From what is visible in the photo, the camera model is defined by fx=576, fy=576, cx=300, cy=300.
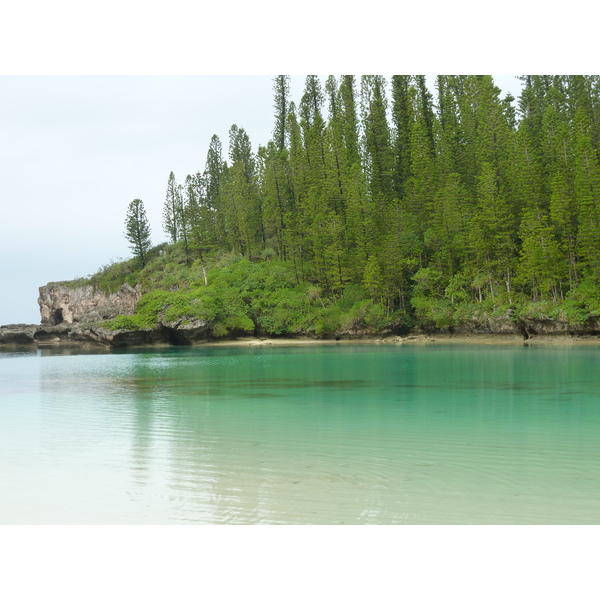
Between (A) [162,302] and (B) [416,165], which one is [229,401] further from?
(B) [416,165]

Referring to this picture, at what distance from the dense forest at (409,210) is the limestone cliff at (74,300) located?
2.93 metres

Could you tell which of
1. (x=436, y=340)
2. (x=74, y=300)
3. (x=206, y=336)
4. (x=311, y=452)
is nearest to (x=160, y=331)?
(x=206, y=336)

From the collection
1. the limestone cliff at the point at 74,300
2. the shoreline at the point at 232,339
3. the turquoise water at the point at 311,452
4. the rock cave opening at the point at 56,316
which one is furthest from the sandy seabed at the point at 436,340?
the rock cave opening at the point at 56,316

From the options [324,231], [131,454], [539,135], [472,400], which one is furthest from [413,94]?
[131,454]

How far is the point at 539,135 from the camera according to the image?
1852 inches

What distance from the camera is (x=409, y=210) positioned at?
166ft

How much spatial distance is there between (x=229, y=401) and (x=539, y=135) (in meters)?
41.9

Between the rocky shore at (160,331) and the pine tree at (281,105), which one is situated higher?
the pine tree at (281,105)

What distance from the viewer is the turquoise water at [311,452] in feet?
20.1

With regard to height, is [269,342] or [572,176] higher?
[572,176]

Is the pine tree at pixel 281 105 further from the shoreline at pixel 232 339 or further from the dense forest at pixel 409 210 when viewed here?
the shoreline at pixel 232 339

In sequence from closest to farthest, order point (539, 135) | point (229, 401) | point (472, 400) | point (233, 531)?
point (233, 531) < point (472, 400) < point (229, 401) < point (539, 135)

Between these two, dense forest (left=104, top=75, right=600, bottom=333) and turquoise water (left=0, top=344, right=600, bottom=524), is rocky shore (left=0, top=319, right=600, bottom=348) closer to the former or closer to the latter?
dense forest (left=104, top=75, right=600, bottom=333)

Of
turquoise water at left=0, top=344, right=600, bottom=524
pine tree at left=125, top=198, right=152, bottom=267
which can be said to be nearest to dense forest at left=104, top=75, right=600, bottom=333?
pine tree at left=125, top=198, right=152, bottom=267
